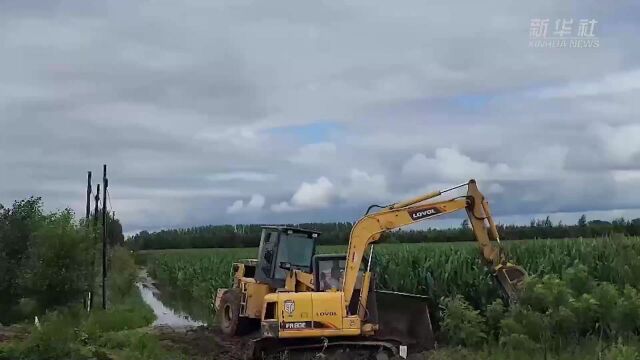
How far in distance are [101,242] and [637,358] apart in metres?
21.1

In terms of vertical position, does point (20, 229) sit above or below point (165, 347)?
above

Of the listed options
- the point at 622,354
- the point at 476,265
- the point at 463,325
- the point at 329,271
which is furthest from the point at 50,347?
the point at 476,265

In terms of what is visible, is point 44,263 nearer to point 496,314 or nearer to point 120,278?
point 496,314

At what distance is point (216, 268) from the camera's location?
144 ft

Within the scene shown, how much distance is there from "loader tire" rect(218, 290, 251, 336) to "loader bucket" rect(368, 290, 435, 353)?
13.9 feet

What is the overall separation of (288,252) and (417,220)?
4377mm

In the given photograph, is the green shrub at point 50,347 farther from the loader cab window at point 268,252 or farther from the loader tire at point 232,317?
the loader cab window at point 268,252

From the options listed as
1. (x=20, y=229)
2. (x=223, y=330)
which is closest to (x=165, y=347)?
(x=223, y=330)

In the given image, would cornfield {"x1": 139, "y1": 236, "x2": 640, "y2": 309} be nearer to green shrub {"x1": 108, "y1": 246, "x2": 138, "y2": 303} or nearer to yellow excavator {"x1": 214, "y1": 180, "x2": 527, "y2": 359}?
yellow excavator {"x1": 214, "y1": 180, "x2": 527, "y2": 359}

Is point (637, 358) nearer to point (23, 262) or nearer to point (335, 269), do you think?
point (335, 269)

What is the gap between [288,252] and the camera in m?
20.3

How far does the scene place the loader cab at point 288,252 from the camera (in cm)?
2012

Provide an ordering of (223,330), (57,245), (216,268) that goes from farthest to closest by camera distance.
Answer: (216,268), (57,245), (223,330)

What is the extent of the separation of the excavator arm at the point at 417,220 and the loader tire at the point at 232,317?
4976 mm
